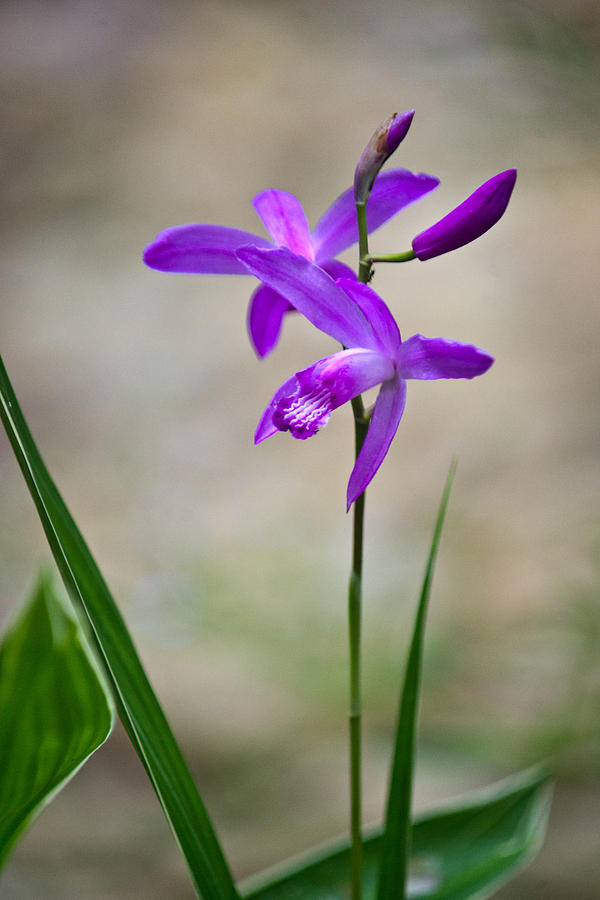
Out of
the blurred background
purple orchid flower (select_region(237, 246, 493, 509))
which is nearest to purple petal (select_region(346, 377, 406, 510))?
purple orchid flower (select_region(237, 246, 493, 509))

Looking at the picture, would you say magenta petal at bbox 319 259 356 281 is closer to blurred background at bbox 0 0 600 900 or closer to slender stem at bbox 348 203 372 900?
slender stem at bbox 348 203 372 900

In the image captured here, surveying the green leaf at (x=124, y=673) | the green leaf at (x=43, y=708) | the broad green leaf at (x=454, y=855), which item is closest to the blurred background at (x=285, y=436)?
the green leaf at (x=43, y=708)

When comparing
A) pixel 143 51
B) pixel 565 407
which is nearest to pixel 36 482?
pixel 565 407

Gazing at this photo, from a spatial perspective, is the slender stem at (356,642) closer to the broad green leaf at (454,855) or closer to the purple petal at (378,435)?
the purple petal at (378,435)

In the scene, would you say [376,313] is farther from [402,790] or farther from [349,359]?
[402,790]

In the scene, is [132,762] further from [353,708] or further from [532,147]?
[532,147]
